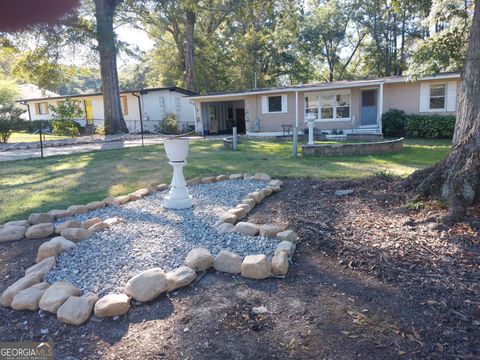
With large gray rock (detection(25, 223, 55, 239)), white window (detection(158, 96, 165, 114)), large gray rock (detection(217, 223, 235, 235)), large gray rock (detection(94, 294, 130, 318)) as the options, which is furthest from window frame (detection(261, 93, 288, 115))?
large gray rock (detection(94, 294, 130, 318))

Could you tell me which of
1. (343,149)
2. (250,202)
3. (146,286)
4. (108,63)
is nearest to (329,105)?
(343,149)

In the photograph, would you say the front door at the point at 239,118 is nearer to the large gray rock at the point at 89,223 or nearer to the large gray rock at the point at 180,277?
the large gray rock at the point at 89,223

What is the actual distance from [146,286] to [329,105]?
58.2 ft

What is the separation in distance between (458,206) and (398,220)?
24.1 inches

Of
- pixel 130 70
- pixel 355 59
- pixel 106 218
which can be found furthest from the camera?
pixel 130 70

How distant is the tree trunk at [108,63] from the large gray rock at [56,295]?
17288 mm

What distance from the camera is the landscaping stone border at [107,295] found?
268 centimetres

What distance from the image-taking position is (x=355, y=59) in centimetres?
3450

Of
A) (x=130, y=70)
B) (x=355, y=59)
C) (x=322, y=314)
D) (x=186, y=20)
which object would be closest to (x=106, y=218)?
(x=322, y=314)

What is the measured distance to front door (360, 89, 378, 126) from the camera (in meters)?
18.4

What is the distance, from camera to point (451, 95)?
54.5ft

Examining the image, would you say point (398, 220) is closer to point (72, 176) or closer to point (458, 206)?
point (458, 206)

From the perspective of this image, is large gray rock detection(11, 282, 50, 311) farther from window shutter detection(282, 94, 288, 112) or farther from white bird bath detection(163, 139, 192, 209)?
window shutter detection(282, 94, 288, 112)

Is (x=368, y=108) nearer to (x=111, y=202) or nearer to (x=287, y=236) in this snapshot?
(x=111, y=202)
